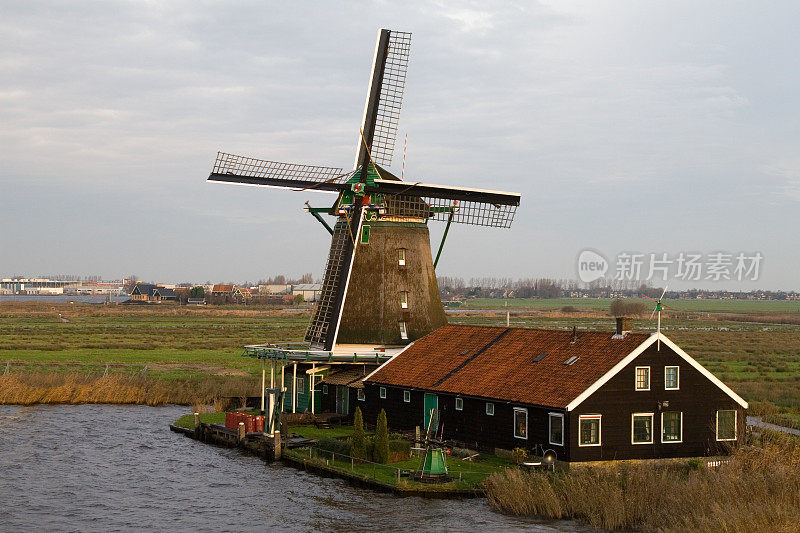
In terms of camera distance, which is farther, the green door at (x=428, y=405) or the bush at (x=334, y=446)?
the green door at (x=428, y=405)

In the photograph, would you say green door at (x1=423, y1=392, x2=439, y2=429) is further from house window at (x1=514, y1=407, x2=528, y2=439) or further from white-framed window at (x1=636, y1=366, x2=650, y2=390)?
white-framed window at (x1=636, y1=366, x2=650, y2=390)

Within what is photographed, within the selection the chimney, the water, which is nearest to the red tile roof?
the chimney

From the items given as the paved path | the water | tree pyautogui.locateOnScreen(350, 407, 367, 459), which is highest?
tree pyautogui.locateOnScreen(350, 407, 367, 459)

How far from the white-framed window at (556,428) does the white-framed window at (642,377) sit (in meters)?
2.80

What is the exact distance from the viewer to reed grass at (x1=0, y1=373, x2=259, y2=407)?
4741 centimetres

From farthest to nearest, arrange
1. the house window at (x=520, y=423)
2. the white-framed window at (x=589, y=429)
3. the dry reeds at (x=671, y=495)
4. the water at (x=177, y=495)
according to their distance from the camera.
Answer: the house window at (x=520, y=423)
the white-framed window at (x=589, y=429)
the water at (x=177, y=495)
the dry reeds at (x=671, y=495)

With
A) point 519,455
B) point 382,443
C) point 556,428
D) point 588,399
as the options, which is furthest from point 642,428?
point 382,443

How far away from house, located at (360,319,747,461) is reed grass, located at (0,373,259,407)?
671 inches

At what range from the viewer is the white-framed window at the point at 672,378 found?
29.5 m

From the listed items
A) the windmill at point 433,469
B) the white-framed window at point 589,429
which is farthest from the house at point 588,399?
the windmill at point 433,469

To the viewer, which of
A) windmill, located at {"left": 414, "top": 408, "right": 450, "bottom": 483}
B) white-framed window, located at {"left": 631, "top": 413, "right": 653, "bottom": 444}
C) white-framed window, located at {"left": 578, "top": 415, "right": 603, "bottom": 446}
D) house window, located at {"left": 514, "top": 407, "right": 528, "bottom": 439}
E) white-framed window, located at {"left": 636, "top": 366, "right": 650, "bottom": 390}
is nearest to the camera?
windmill, located at {"left": 414, "top": 408, "right": 450, "bottom": 483}

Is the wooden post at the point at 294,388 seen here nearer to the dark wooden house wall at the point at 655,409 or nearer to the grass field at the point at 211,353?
the grass field at the point at 211,353

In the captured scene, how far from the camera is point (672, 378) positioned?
1168 inches

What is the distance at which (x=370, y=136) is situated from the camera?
4306 cm
